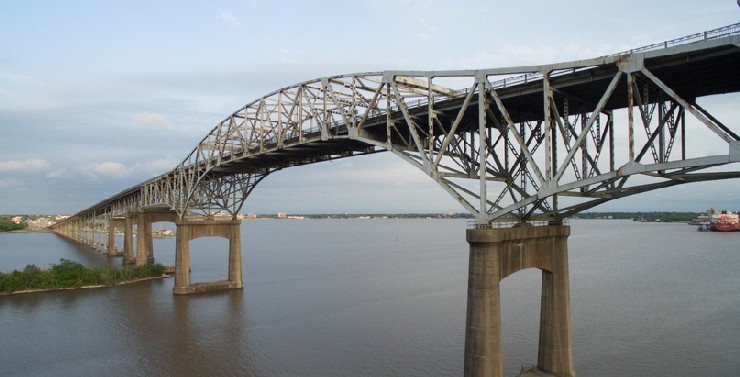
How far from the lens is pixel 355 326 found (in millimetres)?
34625

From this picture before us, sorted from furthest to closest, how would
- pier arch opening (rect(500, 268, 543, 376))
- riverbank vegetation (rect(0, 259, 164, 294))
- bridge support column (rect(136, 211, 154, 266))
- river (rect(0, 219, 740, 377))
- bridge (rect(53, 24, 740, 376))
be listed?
1. bridge support column (rect(136, 211, 154, 266))
2. riverbank vegetation (rect(0, 259, 164, 294))
3. river (rect(0, 219, 740, 377))
4. pier arch opening (rect(500, 268, 543, 376))
5. bridge (rect(53, 24, 740, 376))

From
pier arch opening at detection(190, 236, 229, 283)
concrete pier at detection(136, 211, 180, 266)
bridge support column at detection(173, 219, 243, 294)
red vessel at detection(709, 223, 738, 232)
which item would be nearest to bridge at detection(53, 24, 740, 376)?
bridge support column at detection(173, 219, 243, 294)

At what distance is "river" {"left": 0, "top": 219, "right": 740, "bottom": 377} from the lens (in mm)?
27234

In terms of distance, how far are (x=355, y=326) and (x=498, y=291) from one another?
17.3 meters

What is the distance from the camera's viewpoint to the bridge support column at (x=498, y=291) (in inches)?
723

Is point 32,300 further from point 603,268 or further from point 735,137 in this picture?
point 603,268

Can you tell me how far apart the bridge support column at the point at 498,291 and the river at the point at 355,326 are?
4687 mm

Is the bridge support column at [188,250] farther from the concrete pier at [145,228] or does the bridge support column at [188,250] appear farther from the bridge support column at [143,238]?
the bridge support column at [143,238]

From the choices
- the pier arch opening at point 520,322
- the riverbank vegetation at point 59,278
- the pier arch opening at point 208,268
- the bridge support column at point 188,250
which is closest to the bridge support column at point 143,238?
the pier arch opening at point 208,268

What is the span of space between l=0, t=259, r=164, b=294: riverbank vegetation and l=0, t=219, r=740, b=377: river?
89.5 inches

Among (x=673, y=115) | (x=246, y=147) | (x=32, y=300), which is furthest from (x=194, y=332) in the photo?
(x=673, y=115)

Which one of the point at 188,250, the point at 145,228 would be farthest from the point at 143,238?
the point at 188,250

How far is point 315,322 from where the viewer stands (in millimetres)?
36281

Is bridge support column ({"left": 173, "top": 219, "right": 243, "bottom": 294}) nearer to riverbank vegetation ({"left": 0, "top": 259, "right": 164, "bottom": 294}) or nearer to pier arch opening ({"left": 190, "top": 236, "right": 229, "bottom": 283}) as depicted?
pier arch opening ({"left": 190, "top": 236, "right": 229, "bottom": 283})
